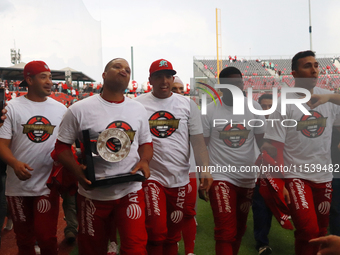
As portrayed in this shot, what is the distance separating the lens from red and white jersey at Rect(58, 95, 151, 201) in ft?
8.84

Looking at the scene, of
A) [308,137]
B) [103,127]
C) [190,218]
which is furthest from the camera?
[190,218]

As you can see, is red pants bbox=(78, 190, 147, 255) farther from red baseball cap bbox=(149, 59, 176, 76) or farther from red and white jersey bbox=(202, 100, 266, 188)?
red baseball cap bbox=(149, 59, 176, 76)

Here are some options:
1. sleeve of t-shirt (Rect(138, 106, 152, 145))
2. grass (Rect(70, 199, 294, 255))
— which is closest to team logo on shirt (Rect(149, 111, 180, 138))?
sleeve of t-shirt (Rect(138, 106, 152, 145))

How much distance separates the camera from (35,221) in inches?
126

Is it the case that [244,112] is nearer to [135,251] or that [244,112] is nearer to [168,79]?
[168,79]

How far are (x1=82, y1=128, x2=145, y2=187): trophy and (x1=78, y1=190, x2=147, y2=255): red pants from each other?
0.21m

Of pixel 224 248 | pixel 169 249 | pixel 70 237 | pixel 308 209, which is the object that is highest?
pixel 308 209

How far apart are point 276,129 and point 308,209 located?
2.43ft

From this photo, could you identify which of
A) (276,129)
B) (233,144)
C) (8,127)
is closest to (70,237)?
(8,127)

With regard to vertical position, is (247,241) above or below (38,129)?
below

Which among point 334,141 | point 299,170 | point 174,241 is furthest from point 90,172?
point 334,141

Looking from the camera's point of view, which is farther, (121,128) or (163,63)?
(163,63)

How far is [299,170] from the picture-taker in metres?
3.07

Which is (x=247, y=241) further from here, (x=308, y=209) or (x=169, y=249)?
(x=308, y=209)
